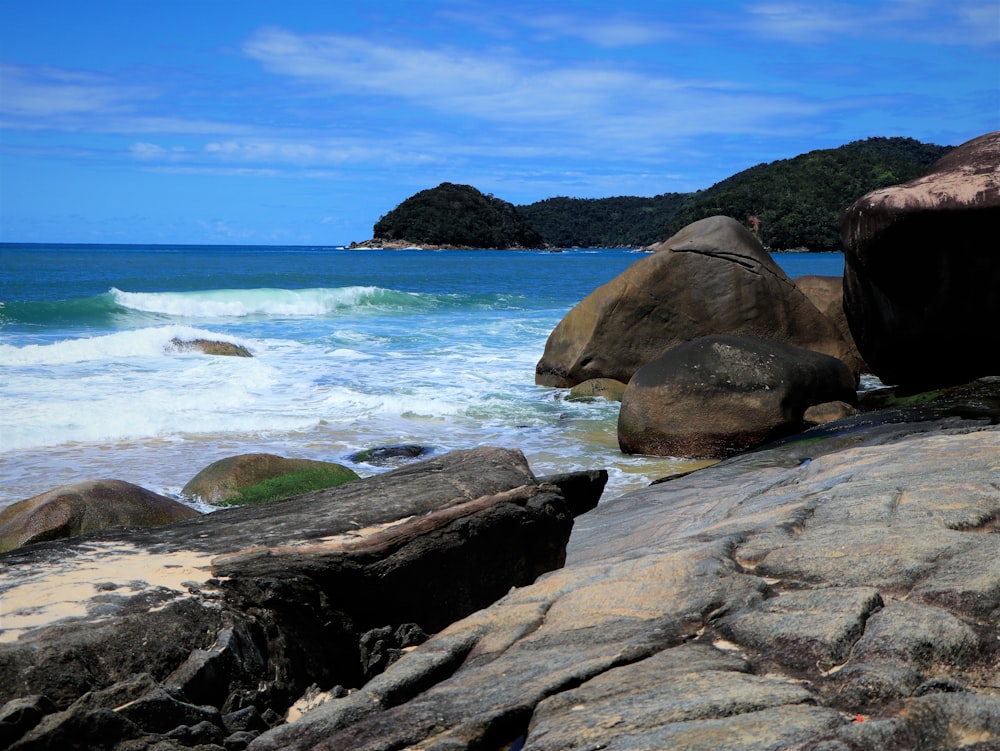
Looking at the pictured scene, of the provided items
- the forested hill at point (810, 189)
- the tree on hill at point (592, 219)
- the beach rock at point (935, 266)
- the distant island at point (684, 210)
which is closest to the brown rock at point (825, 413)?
the beach rock at point (935, 266)

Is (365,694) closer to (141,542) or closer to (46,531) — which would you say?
(141,542)

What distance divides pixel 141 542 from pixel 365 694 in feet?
4.95

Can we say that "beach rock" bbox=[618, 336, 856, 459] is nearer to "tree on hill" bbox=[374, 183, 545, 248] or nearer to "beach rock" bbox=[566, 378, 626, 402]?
"beach rock" bbox=[566, 378, 626, 402]

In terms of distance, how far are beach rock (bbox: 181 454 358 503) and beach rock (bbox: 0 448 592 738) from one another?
2807 mm

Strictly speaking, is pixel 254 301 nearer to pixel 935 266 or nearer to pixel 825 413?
pixel 825 413

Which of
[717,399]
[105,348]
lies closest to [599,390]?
[717,399]

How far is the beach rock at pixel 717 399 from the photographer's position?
879 cm

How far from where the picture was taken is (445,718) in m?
2.53

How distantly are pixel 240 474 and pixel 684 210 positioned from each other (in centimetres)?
8012

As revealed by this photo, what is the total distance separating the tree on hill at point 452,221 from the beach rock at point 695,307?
93.0 metres

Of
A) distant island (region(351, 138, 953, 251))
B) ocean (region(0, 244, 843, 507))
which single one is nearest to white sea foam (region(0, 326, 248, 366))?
ocean (region(0, 244, 843, 507))

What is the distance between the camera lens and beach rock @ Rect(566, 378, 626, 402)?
11.8m

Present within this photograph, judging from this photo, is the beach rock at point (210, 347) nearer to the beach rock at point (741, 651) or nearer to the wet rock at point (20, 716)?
the beach rock at point (741, 651)

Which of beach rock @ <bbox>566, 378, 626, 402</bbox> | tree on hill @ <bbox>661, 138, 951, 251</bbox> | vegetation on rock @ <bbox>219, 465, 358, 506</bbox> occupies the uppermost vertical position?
tree on hill @ <bbox>661, 138, 951, 251</bbox>
